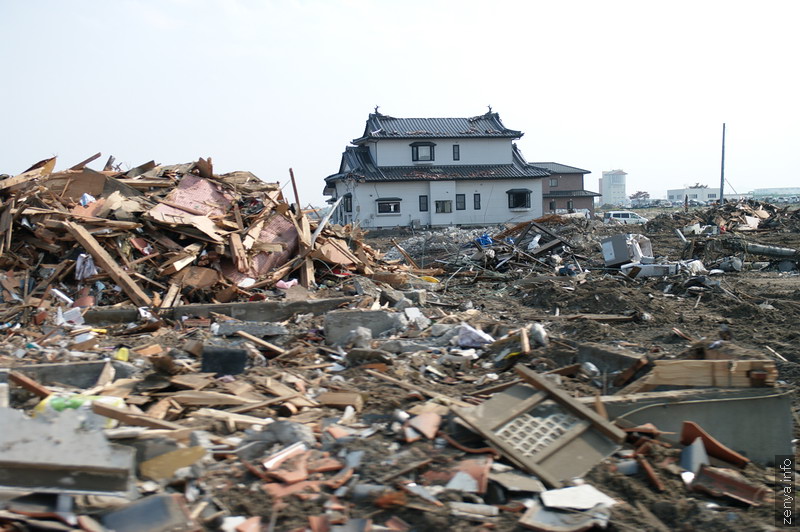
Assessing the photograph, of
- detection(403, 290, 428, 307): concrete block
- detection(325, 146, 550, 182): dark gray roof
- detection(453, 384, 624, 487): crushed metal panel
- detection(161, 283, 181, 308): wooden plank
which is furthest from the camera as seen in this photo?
detection(325, 146, 550, 182): dark gray roof

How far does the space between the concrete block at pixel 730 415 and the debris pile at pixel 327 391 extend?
0.05 feet

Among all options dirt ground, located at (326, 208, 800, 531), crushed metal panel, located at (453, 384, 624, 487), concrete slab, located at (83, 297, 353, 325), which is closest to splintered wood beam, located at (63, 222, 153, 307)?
concrete slab, located at (83, 297, 353, 325)

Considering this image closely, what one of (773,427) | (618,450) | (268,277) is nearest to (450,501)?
(618,450)

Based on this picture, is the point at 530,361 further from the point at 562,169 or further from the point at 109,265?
the point at 562,169

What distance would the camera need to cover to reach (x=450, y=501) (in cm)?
341

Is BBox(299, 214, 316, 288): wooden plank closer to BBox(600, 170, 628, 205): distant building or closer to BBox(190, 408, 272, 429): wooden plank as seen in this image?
BBox(190, 408, 272, 429): wooden plank

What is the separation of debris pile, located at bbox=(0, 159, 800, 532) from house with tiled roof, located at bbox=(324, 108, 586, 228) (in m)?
27.1

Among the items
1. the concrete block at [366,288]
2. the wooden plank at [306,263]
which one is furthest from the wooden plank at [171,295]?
the concrete block at [366,288]

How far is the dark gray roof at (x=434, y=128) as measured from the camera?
39031mm

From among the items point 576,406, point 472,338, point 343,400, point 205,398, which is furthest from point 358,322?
point 576,406

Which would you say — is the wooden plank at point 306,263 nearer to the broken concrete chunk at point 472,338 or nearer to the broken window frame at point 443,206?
the broken concrete chunk at point 472,338

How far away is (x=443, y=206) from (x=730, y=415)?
3531 cm

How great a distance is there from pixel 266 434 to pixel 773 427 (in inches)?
134

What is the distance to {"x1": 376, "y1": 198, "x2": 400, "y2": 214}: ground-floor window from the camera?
38156mm
